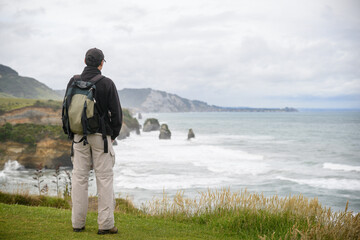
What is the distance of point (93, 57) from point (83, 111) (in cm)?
87

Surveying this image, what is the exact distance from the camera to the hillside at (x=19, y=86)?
146 m

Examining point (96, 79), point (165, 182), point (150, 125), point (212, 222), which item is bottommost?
point (165, 182)

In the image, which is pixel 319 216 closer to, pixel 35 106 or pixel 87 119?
pixel 87 119

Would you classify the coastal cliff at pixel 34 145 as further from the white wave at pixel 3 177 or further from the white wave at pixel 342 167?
the white wave at pixel 342 167

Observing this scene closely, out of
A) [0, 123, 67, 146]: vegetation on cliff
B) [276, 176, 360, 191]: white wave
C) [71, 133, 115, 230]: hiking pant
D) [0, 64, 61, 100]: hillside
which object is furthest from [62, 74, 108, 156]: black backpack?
[0, 64, 61, 100]: hillside

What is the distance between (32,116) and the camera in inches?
1459

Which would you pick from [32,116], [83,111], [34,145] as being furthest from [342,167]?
[83,111]

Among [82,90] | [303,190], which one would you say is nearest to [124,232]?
[82,90]

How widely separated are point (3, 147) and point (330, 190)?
27.4 metres

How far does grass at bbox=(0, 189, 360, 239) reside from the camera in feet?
16.6

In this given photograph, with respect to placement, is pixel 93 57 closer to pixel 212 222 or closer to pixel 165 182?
pixel 212 222

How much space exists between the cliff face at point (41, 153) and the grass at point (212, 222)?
22516 mm

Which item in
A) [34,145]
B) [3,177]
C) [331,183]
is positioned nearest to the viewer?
[3,177]

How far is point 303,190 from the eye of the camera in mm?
23422
